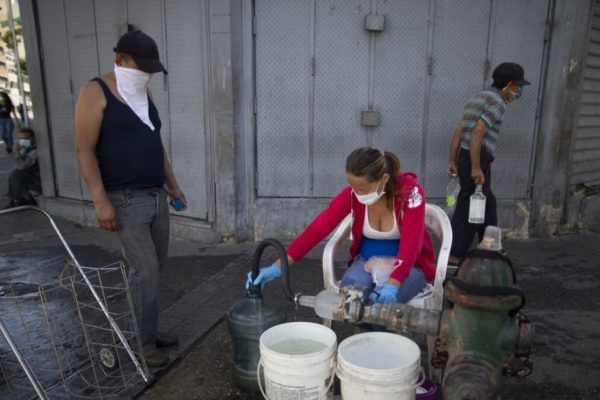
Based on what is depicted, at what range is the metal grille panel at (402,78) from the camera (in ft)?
17.5

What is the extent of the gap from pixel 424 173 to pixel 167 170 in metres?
3.33

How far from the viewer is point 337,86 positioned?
5480mm

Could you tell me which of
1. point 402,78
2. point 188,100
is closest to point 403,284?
point 402,78

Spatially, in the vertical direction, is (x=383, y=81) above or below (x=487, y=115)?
→ above

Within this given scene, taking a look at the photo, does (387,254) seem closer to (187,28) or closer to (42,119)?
(187,28)

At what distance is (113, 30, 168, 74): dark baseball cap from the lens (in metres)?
2.79

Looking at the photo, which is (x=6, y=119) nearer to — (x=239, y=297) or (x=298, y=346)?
(x=239, y=297)

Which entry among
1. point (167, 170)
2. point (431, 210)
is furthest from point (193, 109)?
point (431, 210)

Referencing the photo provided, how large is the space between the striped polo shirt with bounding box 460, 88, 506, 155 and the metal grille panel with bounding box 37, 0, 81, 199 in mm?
5267

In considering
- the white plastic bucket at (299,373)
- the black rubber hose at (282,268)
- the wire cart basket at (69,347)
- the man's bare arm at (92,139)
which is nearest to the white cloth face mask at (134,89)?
the man's bare arm at (92,139)

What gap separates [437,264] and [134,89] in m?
2.06

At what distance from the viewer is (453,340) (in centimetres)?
183

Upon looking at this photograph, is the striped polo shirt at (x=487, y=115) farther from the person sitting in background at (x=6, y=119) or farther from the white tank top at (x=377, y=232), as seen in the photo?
the person sitting in background at (x=6, y=119)

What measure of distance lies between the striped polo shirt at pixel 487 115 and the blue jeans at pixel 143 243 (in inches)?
116
